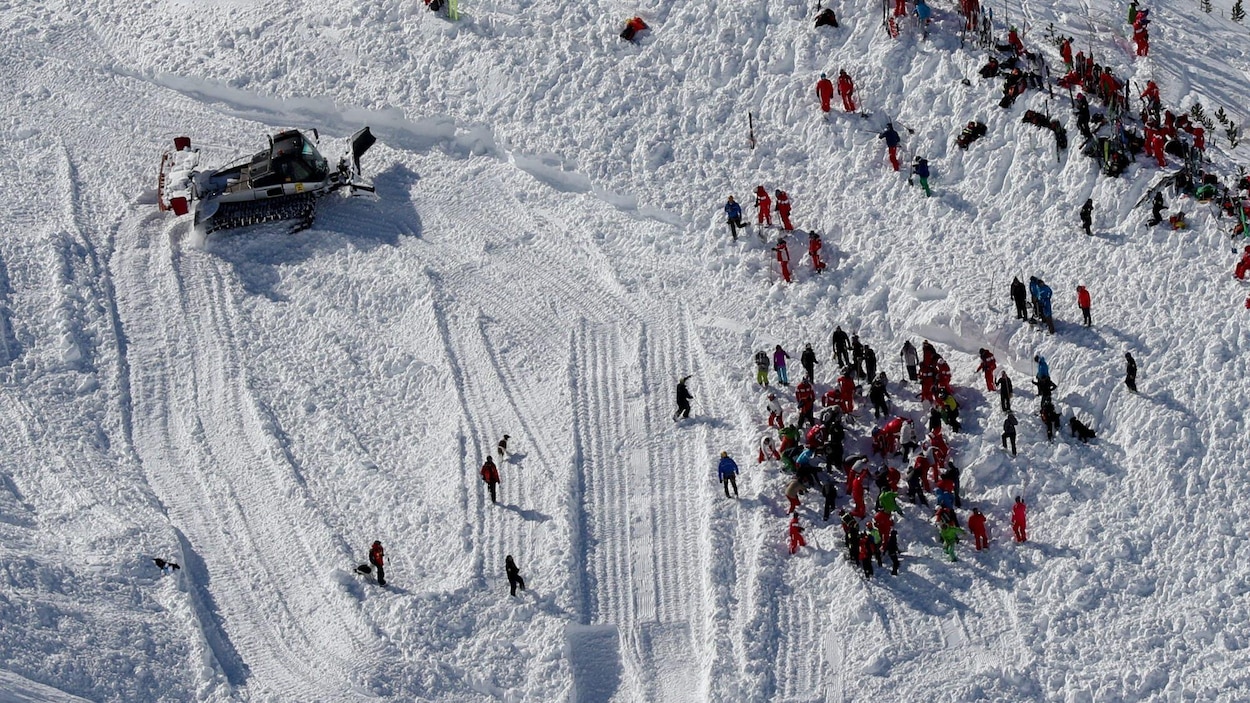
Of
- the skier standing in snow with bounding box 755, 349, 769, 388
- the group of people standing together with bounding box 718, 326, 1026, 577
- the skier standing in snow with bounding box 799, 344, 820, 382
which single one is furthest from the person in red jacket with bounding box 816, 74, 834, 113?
the skier standing in snow with bounding box 755, 349, 769, 388

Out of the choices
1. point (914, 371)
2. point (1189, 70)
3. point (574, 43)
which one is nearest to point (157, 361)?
point (574, 43)

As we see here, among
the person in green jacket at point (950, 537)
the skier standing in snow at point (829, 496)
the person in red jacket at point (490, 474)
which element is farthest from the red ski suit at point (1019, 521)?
the person in red jacket at point (490, 474)

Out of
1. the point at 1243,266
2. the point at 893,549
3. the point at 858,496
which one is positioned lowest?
the point at 893,549

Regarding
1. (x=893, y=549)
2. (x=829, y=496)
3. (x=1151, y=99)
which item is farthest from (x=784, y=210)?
(x=893, y=549)

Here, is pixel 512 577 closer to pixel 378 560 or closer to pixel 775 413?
pixel 378 560

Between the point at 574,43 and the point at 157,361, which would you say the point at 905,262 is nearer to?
the point at 574,43
